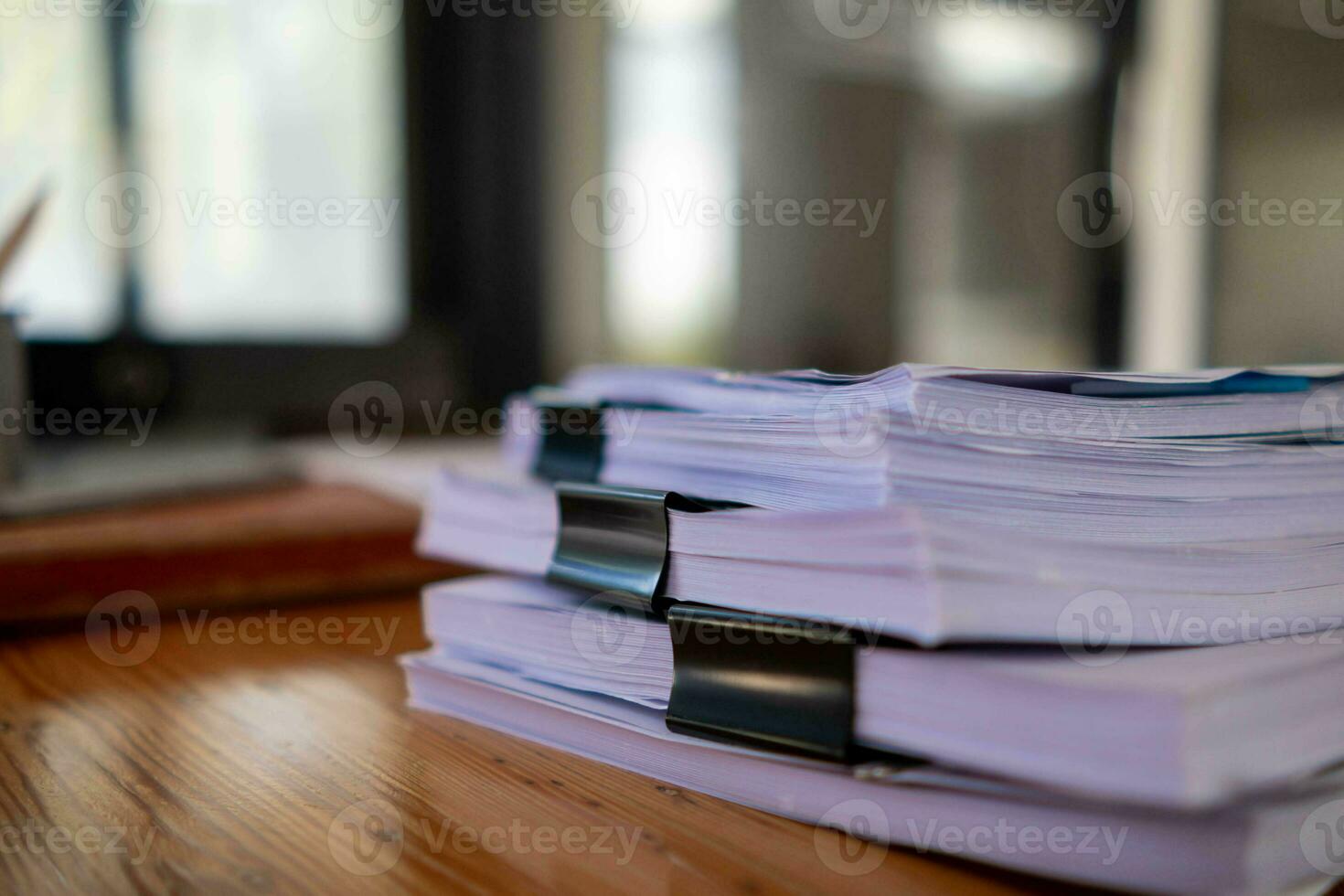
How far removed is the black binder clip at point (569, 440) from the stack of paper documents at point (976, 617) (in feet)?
0.09

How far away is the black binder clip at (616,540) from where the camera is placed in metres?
0.36

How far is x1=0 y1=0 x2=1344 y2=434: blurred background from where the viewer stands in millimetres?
1339

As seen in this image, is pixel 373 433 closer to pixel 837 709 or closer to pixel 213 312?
pixel 213 312

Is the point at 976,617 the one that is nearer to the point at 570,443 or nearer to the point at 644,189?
the point at 570,443

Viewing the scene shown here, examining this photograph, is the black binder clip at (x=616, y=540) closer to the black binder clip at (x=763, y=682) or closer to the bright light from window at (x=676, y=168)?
the black binder clip at (x=763, y=682)

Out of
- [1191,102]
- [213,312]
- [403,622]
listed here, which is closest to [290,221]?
[213,312]

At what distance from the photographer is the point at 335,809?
34 cm

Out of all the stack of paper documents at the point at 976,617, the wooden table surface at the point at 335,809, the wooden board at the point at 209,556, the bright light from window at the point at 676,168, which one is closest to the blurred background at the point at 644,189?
the bright light from window at the point at 676,168

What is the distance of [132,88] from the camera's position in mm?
1316

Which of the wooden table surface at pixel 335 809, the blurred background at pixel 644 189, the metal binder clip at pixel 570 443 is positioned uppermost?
the blurred background at pixel 644 189

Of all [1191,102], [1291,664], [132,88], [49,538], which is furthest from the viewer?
[1191,102]

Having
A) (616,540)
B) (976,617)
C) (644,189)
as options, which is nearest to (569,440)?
(616,540)

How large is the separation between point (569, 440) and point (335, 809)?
0.20 metres

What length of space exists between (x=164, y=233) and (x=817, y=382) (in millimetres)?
1291
